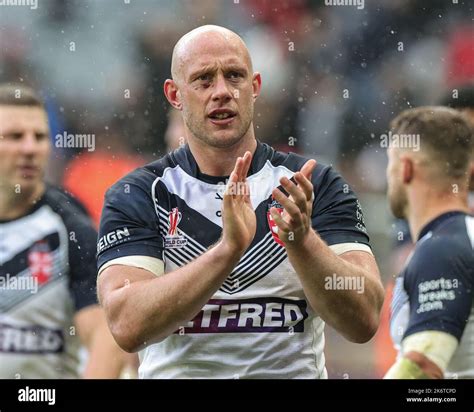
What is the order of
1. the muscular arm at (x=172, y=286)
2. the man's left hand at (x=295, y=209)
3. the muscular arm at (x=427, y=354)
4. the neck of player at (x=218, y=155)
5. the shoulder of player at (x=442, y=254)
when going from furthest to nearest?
the shoulder of player at (x=442, y=254) < the muscular arm at (x=427, y=354) < the neck of player at (x=218, y=155) < the muscular arm at (x=172, y=286) < the man's left hand at (x=295, y=209)

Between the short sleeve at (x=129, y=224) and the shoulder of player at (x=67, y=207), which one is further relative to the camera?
the shoulder of player at (x=67, y=207)

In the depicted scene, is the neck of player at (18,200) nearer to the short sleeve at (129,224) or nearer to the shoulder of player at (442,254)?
the short sleeve at (129,224)

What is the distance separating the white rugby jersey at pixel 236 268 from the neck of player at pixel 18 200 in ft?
2.36

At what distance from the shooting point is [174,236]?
315cm

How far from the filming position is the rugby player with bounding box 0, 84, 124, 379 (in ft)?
12.2

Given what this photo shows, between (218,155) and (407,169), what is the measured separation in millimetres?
917

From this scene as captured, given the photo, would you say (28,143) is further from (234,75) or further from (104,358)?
(234,75)

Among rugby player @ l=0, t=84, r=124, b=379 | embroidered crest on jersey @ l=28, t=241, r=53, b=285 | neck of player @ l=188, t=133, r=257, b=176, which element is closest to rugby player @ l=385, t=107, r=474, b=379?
neck of player @ l=188, t=133, r=257, b=176

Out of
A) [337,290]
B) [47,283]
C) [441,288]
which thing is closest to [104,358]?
[47,283]

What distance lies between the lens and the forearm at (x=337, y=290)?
2.82 m

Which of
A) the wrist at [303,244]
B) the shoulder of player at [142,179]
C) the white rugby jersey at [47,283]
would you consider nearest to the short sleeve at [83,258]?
the white rugby jersey at [47,283]

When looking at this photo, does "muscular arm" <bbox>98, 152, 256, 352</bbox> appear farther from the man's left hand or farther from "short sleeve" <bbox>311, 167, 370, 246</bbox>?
"short sleeve" <bbox>311, 167, 370, 246</bbox>

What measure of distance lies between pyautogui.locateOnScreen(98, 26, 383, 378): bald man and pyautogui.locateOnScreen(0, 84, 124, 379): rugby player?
1.97 ft
